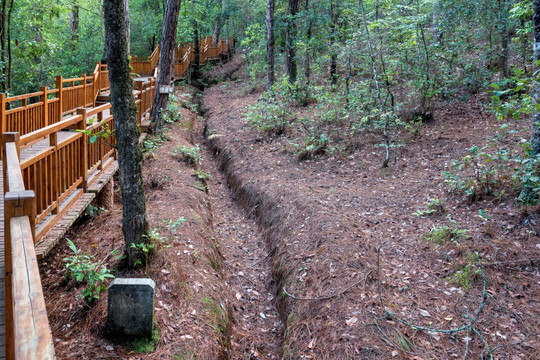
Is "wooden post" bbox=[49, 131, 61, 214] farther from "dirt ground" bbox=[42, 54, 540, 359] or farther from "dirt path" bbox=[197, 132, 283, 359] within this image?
"dirt path" bbox=[197, 132, 283, 359]

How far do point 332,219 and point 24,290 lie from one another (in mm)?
5678

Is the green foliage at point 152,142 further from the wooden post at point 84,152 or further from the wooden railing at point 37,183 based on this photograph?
the wooden post at point 84,152

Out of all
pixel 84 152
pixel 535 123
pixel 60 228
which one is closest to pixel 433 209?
pixel 535 123

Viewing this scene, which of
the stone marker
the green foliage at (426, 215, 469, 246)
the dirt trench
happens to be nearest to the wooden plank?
the stone marker

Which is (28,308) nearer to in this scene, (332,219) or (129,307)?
(129,307)

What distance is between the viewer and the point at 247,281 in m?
6.62

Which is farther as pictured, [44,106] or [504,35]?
[44,106]

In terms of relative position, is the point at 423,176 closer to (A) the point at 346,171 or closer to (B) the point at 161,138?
(A) the point at 346,171

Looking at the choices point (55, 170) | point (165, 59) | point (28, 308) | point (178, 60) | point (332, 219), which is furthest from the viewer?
point (178, 60)

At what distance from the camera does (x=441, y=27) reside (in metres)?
11.7

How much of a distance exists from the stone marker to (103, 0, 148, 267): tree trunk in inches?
39.8

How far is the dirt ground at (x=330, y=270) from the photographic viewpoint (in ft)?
13.8

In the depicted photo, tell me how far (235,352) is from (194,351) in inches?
31.9

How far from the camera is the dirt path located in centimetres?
511
